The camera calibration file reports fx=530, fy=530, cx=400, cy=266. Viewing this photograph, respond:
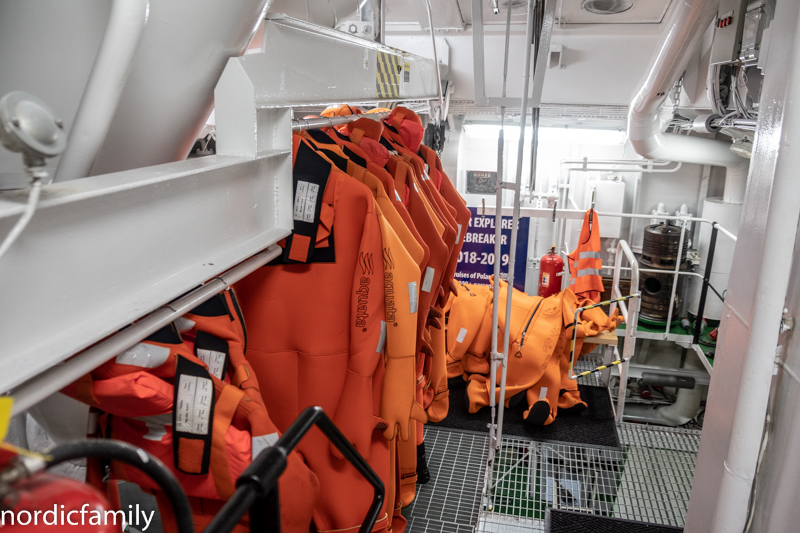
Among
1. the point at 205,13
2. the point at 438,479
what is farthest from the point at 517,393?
the point at 205,13

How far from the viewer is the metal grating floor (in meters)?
3.11

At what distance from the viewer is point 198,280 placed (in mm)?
1177

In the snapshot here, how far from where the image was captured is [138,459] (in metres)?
0.64

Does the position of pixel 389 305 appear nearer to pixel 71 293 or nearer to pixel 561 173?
pixel 71 293

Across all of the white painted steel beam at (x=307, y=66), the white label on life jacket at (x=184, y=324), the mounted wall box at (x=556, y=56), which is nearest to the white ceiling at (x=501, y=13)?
the mounted wall box at (x=556, y=56)

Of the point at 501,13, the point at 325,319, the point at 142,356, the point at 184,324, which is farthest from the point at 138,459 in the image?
the point at 501,13

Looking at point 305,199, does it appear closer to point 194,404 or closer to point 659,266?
point 194,404

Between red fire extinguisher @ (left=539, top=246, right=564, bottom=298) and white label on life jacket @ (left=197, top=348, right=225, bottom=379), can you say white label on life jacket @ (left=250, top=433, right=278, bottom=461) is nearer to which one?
white label on life jacket @ (left=197, top=348, right=225, bottom=379)

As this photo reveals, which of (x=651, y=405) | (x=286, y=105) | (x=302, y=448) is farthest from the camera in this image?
(x=651, y=405)

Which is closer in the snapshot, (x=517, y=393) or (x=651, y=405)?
(x=517, y=393)

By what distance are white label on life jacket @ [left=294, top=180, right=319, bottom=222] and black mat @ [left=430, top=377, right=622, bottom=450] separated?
2.78m

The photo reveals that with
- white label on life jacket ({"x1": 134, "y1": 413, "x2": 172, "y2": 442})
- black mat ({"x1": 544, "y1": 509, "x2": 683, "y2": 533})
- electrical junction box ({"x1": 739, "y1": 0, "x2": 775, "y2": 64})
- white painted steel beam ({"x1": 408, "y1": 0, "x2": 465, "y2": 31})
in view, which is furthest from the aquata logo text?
white painted steel beam ({"x1": 408, "y1": 0, "x2": 465, "y2": 31})

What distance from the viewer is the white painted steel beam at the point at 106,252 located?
2.65ft

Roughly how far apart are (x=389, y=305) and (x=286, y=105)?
0.83 metres
